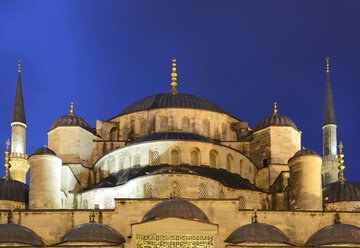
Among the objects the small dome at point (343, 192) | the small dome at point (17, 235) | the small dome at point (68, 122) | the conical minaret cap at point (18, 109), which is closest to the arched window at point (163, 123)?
the small dome at point (68, 122)

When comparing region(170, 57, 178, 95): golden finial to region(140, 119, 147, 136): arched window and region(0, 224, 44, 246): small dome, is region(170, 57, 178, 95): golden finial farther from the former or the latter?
region(0, 224, 44, 246): small dome

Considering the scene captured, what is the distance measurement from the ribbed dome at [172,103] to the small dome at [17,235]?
12.8 metres

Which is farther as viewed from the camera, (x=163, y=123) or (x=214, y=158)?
(x=163, y=123)

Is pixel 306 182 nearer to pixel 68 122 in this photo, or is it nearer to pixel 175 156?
pixel 175 156

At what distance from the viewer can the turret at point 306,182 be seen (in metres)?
37.9

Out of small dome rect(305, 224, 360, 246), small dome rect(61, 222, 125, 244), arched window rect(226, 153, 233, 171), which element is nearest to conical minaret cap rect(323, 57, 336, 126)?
arched window rect(226, 153, 233, 171)

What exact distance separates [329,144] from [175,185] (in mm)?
12242

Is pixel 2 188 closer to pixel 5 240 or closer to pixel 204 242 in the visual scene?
pixel 5 240

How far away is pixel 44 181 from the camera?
124ft

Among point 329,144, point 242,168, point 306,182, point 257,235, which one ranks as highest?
point 329,144

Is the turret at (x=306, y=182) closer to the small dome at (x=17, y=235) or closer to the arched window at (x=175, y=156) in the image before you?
the arched window at (x=175, y=156)

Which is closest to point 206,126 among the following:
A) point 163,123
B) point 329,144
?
point 163,123

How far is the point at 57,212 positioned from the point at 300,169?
346 inches

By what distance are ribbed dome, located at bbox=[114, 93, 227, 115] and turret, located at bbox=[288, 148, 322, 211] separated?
28.1 feet
